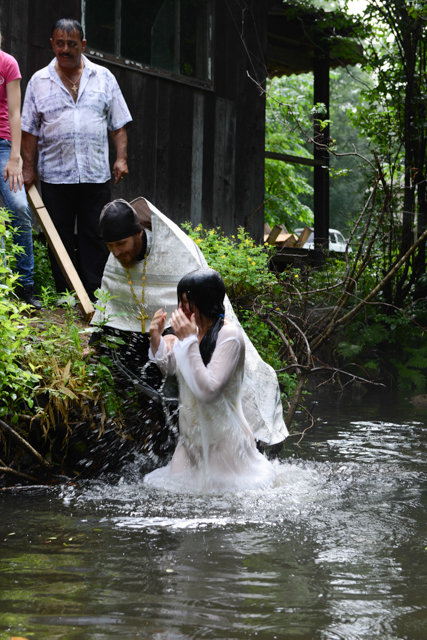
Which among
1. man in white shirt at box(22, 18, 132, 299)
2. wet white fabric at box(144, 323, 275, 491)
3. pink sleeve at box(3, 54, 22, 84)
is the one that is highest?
pink sleeve at box(3, 54, 22, 84)

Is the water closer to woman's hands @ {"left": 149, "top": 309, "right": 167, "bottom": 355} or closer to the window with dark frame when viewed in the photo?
woman's hands @ {"left": 149, "top": 309, "right": 167, "bottom": 355}

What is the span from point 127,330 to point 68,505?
137 centimetres

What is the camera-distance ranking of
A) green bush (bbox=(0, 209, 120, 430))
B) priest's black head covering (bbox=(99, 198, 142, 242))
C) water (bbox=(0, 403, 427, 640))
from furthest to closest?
priest's black head covering (bbox=(99, 198, 142, 242)) < green bush (bbox=(0, 209, 120, 430)) < water (bbox=(0, 403, 427, 640))

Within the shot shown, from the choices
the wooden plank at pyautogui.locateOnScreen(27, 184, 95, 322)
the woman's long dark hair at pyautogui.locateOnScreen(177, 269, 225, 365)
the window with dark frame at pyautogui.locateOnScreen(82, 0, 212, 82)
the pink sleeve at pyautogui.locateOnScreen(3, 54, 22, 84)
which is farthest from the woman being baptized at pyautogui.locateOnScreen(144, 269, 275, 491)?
the window with dark frame at pyautogui.locateOnScreen(82, 0, 212, 82)

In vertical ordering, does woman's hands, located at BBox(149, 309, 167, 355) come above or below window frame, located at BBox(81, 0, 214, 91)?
below

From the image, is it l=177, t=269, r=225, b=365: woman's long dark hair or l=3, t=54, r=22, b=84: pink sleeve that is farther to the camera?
l=3, t=54, r=22, b=84: pink sleeve

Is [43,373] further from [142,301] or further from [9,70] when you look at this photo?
[9,70]

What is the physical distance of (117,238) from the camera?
5.64 metres

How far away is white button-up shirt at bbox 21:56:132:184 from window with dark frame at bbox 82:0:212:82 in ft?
8.38

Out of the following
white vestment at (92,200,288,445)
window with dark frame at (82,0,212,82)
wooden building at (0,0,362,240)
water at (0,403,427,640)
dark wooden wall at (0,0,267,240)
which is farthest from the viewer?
window with dark frame at (82,0,212,82)

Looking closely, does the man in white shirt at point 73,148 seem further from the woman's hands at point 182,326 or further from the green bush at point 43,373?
the woman's hands at point 182,326

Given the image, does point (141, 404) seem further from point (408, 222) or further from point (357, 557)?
point (408, 222)

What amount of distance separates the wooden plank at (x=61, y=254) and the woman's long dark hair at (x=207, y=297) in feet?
5.17

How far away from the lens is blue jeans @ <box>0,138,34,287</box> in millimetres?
7012
